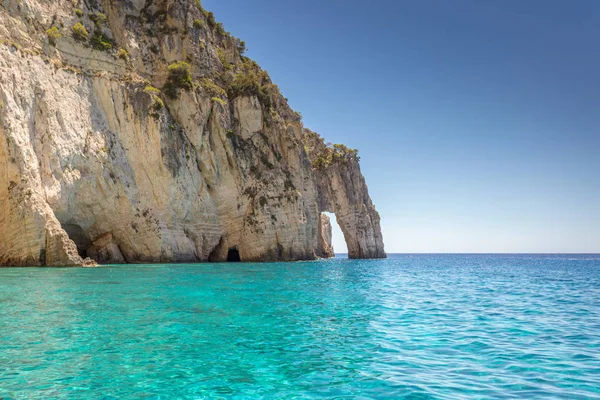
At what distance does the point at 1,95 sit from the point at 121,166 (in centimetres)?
1307

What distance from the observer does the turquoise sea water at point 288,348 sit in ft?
24.5

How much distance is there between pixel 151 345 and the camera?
10125 mm

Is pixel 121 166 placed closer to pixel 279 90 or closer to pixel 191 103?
pixel 191 103

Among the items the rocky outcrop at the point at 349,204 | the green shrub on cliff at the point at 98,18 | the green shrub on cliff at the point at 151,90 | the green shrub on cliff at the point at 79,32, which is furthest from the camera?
the rocky outcrop at the point at 349,204

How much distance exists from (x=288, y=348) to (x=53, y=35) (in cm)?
4527

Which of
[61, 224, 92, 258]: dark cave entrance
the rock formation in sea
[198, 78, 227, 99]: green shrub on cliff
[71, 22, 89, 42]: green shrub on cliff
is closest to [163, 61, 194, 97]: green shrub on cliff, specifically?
the rock formation in sea

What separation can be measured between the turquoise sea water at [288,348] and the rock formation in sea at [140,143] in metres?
22.0

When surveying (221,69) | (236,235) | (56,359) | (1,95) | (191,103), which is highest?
(221,69)

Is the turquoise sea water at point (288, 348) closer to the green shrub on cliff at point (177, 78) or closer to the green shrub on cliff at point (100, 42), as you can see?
the green shrub on cliff at point (100, 42)

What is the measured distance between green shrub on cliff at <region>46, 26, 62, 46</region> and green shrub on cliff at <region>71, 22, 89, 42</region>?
6.83 feet

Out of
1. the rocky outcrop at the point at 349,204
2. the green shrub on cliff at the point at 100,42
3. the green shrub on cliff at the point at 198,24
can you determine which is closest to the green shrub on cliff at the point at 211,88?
the green shrub on cliff at the point at 198,24

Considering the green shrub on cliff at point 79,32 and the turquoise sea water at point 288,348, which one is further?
the green shrub on cliff at point 79,32

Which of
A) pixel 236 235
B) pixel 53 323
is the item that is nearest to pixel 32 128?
pixel 236 235

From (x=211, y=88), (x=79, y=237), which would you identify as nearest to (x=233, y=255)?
(x=79, y=237)
